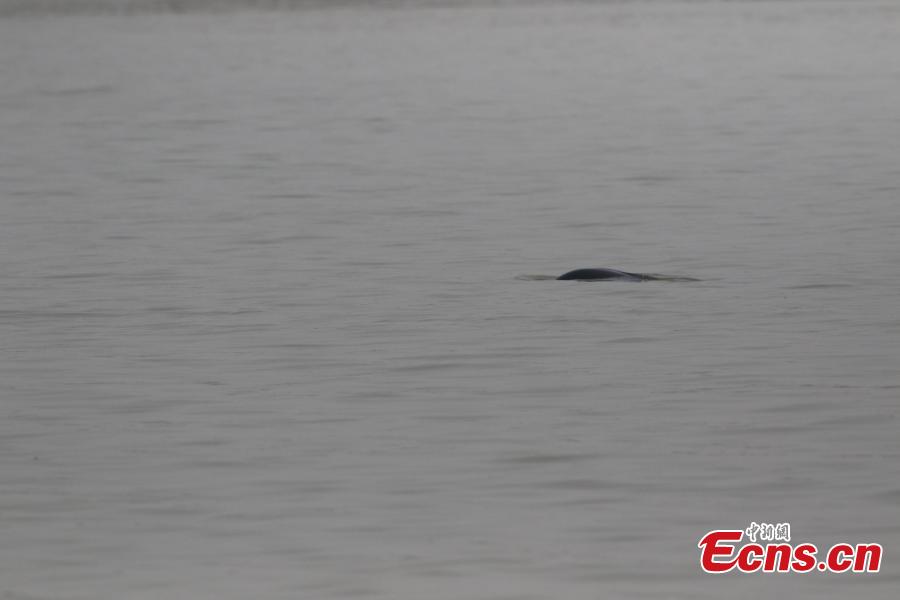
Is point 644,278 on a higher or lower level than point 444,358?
lower

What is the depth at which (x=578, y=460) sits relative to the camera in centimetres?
1118

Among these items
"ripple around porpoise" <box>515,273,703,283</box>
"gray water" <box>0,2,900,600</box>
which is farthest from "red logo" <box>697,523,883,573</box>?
"ripple around porpoise" <box>515,273,703,283</box>

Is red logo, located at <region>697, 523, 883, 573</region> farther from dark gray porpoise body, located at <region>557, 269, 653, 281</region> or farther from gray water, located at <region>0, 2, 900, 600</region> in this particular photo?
dark gray porpoise body, located at <region>557, 269, 653, 281</region>

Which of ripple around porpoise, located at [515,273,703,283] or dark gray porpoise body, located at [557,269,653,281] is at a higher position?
dark gray porpoise body, located at [557,269,653,281]

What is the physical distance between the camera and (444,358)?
46.9 ft

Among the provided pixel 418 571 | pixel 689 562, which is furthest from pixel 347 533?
pixel 689 562

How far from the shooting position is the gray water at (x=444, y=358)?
31.7ft

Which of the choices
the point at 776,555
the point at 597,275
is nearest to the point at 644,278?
the point at 597,275

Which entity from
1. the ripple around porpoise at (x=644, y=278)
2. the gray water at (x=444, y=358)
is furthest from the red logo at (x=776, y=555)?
the ripple around porpoise at (x=644, y=278)

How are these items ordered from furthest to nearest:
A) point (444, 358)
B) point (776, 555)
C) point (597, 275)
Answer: point (597, 275) → point (444, 358) → point (776, 555)

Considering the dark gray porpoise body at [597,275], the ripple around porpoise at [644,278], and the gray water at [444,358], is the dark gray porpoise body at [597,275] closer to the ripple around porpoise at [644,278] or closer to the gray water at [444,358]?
the ripple around porpoise at [644,278]

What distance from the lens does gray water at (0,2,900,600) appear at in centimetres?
966

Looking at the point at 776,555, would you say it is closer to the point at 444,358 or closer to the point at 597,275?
the point at 444,358

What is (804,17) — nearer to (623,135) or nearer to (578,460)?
(623,135)
